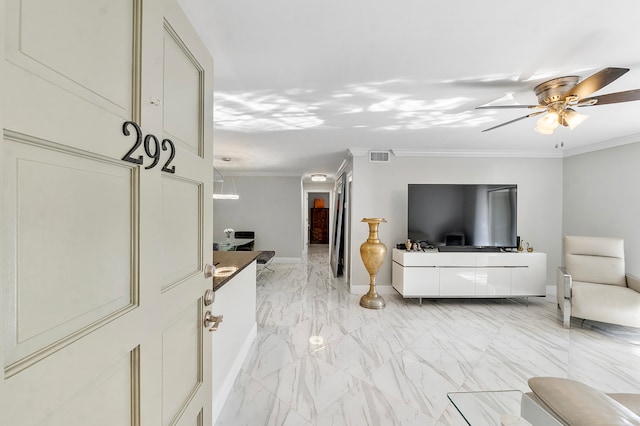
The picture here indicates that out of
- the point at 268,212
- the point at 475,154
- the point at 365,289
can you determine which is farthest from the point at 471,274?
the point at 268,212

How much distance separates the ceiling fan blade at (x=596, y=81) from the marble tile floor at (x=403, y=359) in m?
2.09

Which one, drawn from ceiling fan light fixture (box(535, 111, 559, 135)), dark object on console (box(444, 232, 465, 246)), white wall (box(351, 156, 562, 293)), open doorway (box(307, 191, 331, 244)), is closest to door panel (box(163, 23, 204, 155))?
ceiling fan light fixture (box(535, 111, 559, 135))

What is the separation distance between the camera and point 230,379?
2.10 m

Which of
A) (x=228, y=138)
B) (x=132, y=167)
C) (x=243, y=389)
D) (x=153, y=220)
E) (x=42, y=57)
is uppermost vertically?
(x=228, y=138)

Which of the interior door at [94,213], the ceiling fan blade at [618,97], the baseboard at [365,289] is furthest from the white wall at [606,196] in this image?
the interior door at [94,213]

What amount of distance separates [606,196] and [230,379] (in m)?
5.04

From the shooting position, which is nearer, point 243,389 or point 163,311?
point 163,311

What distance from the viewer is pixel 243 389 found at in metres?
2.09

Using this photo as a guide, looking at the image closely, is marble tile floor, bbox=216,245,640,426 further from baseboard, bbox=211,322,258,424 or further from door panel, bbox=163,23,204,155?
door panel, bbox=163,23,204,155

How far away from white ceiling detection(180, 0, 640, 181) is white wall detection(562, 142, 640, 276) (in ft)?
1.77

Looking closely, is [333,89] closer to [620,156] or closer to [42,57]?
[42,57]

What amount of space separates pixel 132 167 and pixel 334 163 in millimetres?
5117

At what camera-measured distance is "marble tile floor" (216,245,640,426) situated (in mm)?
1899

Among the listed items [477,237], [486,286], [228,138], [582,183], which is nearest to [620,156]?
[582,183]
